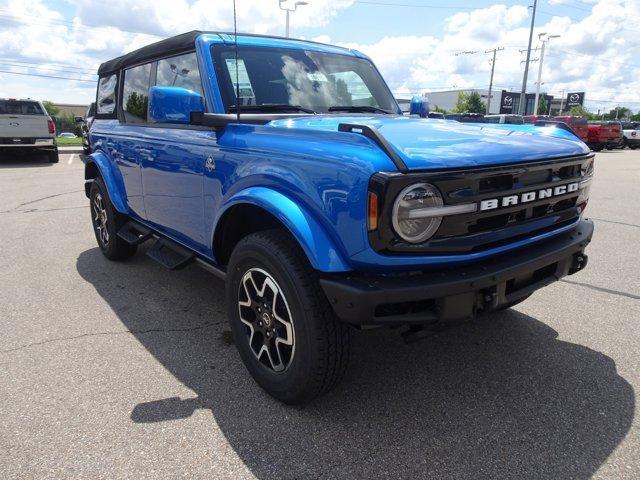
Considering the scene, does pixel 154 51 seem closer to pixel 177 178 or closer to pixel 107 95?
pixel 177 178

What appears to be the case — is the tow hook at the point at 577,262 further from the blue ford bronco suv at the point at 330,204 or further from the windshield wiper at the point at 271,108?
the windshield wiper at the point at 271,108

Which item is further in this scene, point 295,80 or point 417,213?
point 295,80

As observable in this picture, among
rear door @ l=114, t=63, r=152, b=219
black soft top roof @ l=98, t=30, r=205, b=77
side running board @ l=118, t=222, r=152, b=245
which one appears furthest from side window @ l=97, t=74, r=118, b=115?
side running board @ l=118, t=222, r=152, b=245

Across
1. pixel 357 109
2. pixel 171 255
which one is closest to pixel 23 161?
pixel 171 255

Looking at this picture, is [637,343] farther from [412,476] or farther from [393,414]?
[412,476]

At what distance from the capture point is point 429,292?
6.82 ft

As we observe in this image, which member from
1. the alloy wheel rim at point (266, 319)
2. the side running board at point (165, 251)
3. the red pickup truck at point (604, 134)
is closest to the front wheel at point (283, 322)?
the alloy wheel rim at point (266, 319)

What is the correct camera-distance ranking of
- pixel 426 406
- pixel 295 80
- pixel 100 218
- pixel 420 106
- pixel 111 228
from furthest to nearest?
1. pixel 100 218
2. pixel 111 228
3. pixel 420 106
4. pixel 295 80
5. pixel 426 406

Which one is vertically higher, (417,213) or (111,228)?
(417,213)

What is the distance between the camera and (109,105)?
5.03 meters

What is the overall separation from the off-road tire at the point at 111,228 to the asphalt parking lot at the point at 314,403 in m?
0.61

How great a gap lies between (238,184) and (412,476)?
166 cm

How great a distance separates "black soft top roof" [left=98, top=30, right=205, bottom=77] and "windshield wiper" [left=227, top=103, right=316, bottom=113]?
2.10 ft

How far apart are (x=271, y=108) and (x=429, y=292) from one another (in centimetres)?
172
